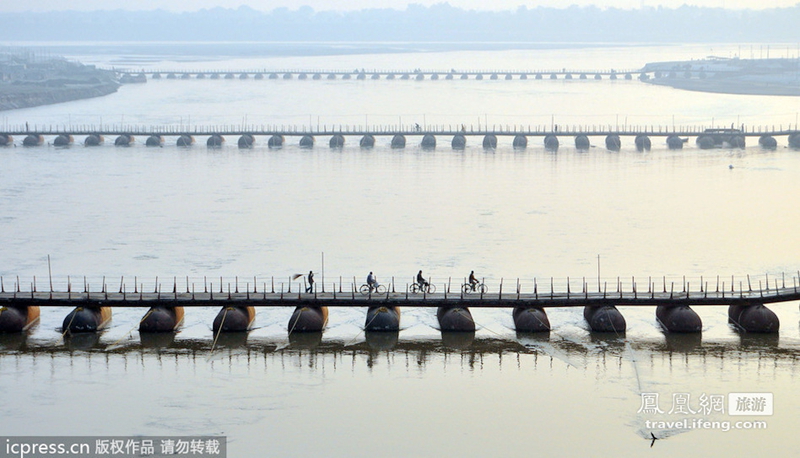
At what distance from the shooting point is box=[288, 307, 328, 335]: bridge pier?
43.0 m

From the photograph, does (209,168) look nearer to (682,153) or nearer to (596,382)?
(682,153)

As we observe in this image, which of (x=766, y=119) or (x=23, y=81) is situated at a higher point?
(x=23, y=81)

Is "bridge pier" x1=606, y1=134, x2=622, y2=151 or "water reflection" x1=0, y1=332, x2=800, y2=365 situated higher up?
"bridge pier" x1=606, y1=134, x2=622, y2=151

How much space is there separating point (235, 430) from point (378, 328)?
10298 millimetres

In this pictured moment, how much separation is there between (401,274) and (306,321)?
11.1m

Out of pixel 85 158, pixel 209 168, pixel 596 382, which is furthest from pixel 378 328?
pixel 85 158

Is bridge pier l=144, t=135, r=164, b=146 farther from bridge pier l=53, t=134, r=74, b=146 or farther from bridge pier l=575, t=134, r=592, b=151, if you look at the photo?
bridge pier l=575, t=134, r=592, b=151

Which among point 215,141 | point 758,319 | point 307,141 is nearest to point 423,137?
point 307,141

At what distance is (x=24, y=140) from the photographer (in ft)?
375

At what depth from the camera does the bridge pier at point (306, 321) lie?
4300 cm

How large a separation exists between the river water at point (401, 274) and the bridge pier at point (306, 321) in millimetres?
605

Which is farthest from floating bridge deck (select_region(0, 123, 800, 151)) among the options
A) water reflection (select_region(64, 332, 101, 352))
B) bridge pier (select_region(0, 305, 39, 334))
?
water reflection (select_region(64, 332, 101, 352))

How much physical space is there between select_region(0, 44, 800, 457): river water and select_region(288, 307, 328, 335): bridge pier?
0.61 meters

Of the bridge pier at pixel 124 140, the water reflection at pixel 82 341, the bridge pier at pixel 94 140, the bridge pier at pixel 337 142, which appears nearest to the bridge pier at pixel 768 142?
the bridge pier at pixel 337 142
